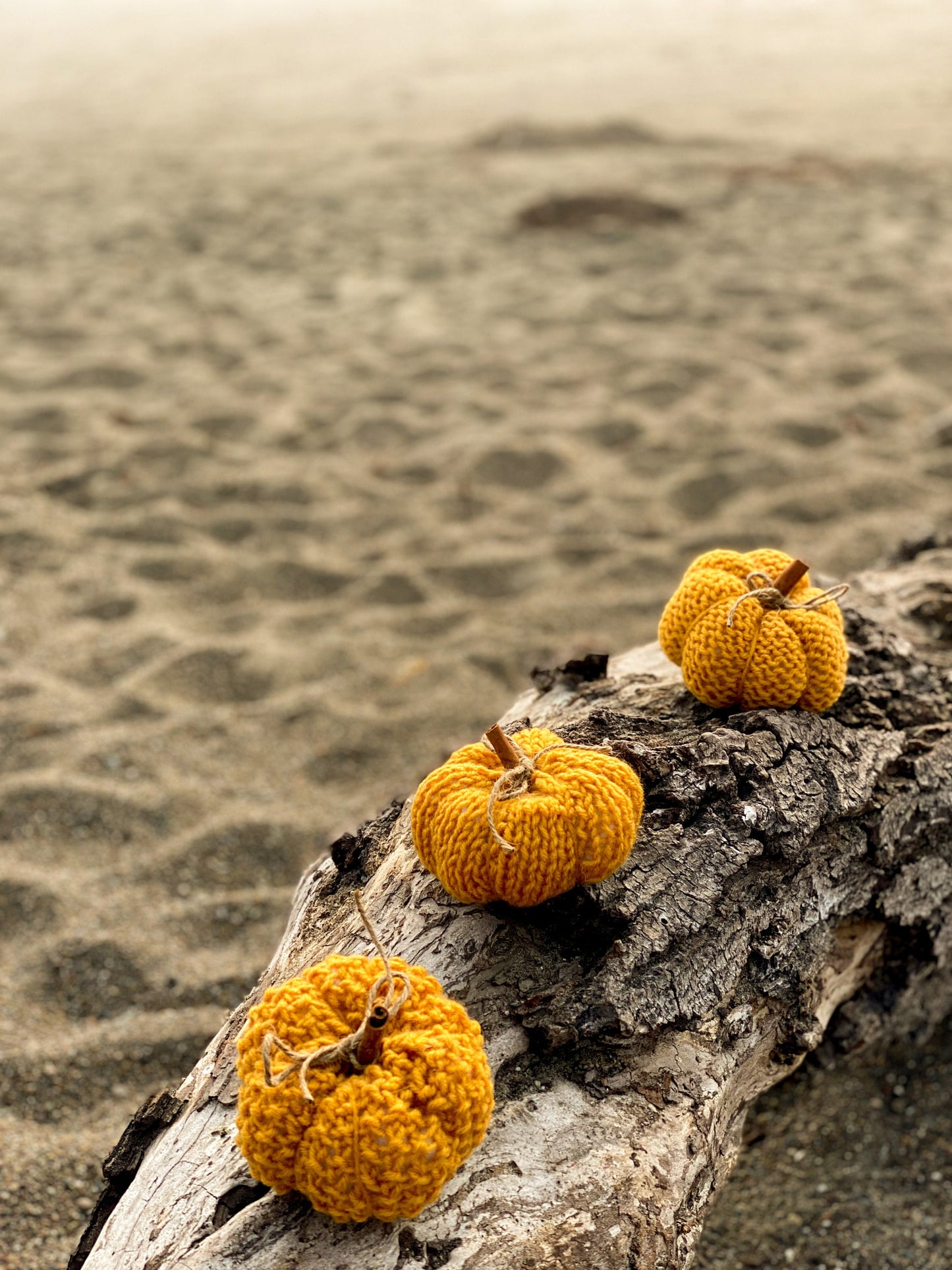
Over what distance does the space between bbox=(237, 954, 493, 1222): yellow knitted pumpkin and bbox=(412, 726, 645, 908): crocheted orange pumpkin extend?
0.17 m

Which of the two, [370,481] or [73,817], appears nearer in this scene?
[73,817]

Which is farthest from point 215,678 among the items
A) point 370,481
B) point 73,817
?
point 370,481

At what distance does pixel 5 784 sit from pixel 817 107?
26.8ft

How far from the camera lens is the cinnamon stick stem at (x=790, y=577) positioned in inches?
60.7

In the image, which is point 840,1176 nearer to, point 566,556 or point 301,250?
point 566,556

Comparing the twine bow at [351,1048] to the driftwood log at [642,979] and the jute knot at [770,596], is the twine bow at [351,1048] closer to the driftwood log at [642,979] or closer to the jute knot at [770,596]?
the driftwood log at [642,979]

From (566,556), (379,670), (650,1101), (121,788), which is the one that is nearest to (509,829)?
(650,1101)

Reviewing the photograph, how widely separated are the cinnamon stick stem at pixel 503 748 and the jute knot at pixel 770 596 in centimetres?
41

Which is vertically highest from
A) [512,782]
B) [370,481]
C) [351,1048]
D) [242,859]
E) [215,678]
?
[512,782]

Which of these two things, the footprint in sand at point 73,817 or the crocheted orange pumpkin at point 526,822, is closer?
the crocheted orange pumpkin at point 526,822

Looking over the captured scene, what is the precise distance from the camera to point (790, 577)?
156 cm

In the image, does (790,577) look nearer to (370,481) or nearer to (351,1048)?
(351,1048)

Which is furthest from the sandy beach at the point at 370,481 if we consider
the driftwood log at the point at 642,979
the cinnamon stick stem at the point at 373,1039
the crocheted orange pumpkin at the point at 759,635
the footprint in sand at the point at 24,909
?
the cinnamon stick stem at the point at 373,1039

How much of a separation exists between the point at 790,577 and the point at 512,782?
534 millimetres
